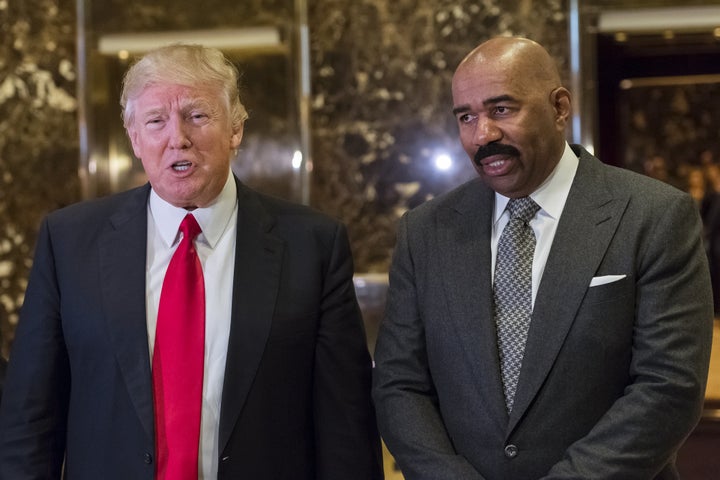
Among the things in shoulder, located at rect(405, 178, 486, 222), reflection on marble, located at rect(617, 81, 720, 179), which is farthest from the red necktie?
reflection on marble, located at rect(617, 81, 720, 179)

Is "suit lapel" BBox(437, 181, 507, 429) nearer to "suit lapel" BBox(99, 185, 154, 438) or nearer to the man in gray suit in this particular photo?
the man in gray suit

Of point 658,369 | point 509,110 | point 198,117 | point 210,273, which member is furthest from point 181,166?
point 658,369

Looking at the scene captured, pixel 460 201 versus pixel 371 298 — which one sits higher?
pixel 460 201

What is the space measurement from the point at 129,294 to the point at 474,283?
30.9 inches

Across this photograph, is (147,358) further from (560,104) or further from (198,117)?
(560,104)

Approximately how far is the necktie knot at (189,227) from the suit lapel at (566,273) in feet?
2.63

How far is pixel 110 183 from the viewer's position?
213 inches

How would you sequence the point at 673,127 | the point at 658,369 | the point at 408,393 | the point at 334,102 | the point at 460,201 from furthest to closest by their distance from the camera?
the point at 673,127 < the point at 334,102 < the point at 460,201 < the point at 408,393 < the point at 658,369

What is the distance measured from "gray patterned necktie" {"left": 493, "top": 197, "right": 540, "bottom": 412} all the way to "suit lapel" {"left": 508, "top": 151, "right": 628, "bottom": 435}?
1.6 inches

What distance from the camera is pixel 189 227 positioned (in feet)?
7.53

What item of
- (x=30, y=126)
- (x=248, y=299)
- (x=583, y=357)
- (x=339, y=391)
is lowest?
(x=339, y=391)

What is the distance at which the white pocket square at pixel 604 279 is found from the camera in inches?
82.4

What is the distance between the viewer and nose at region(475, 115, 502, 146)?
2127 mm

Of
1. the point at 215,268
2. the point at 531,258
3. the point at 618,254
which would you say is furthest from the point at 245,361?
the point at 618,254
